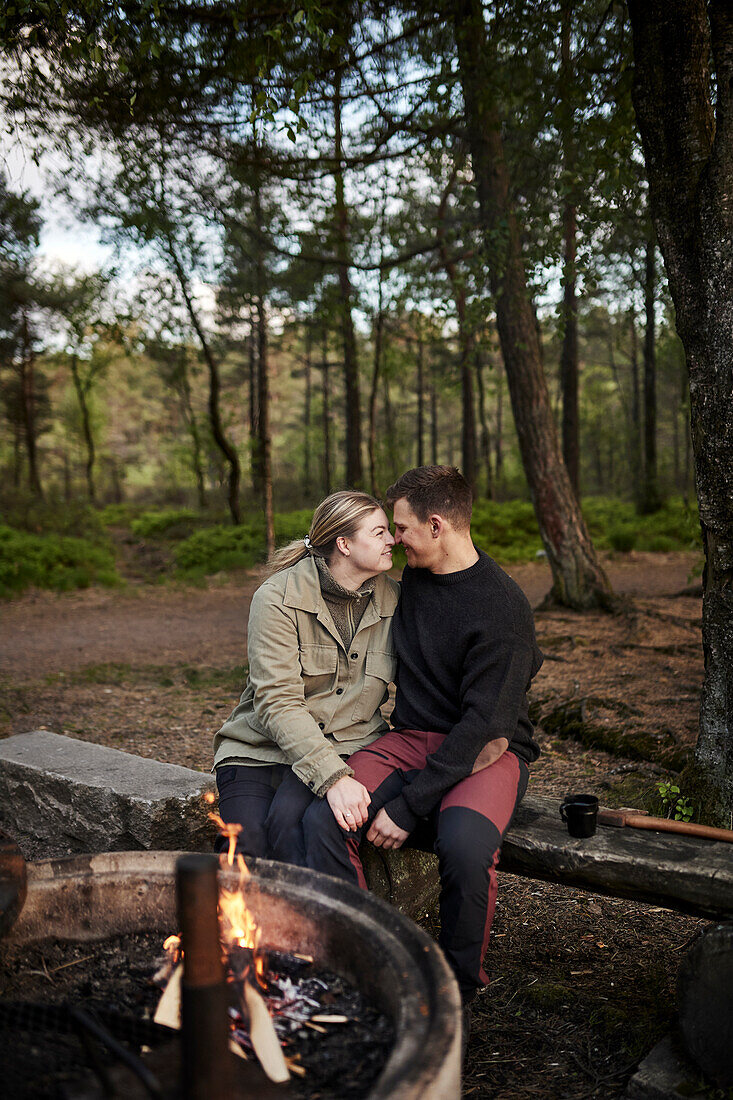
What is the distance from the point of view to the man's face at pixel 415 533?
2.71 metres

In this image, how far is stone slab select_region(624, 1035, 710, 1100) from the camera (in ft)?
6.81

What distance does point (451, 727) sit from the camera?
2.70 m

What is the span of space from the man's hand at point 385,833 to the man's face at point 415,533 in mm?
875

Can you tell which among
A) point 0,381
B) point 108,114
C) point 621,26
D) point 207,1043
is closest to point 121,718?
point 108,114

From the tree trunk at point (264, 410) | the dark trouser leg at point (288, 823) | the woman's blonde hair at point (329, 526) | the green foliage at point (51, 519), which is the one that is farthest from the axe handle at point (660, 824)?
the green foliage at point (51, 519)

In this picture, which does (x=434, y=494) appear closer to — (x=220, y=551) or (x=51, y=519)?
(x=220, y=551)

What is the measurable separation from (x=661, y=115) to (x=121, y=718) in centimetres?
484

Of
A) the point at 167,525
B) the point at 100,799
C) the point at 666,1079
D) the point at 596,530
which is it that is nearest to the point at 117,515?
the point at 167,525

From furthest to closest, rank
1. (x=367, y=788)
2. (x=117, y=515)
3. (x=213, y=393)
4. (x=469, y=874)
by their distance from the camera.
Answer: (x=117, y=515) < (x=213, y=393) < (x=367, y=788) < (x=469, y=874)

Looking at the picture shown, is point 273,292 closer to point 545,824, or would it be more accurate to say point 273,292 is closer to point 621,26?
point 621,26

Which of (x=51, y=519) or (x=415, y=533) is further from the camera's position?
(x=51, y=519)

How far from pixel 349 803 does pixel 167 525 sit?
1585 centimetres

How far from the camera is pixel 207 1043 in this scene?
1.32 metres

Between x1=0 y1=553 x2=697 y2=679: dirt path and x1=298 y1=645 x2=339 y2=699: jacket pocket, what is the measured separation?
4.71 meters
